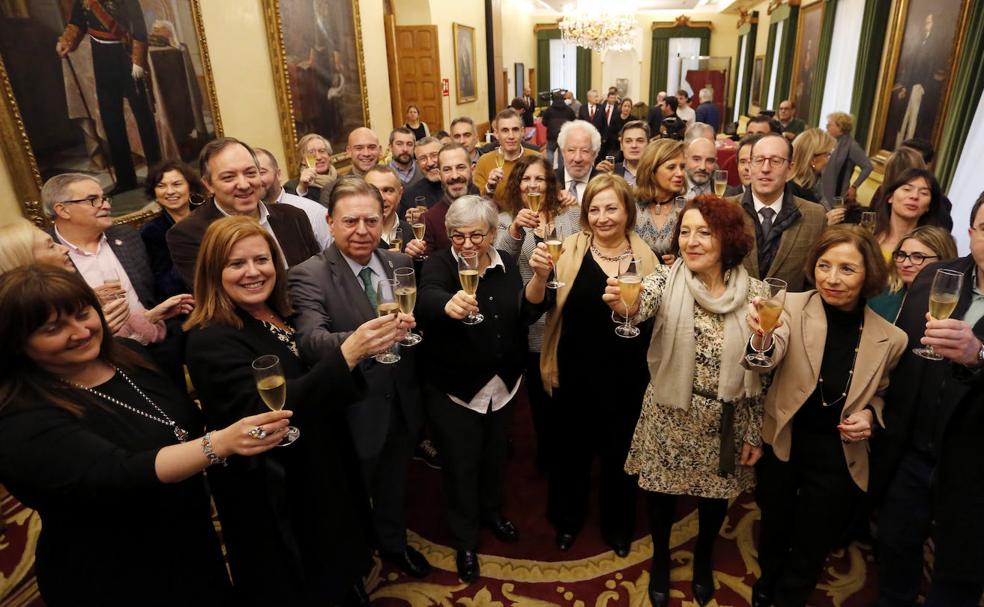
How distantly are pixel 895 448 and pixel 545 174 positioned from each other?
200 cm

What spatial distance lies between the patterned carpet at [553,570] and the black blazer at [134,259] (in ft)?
4.93

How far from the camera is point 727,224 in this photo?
208cm

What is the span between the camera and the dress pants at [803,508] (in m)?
2.14

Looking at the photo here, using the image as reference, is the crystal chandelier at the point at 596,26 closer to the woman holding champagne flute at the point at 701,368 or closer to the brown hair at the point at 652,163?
the brown hair at the point at 652,163

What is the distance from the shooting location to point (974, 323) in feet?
6.53

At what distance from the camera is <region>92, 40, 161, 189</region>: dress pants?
364 cm

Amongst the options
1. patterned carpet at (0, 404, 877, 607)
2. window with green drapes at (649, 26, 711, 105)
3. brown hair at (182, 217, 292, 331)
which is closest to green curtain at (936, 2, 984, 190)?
patterned carpet at (0, 404, 877, 607)

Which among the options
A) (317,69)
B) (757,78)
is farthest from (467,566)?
(757,78)

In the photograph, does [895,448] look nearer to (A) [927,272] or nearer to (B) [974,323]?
(B) [974,323]

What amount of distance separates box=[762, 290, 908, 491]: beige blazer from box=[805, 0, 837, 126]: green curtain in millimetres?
9852

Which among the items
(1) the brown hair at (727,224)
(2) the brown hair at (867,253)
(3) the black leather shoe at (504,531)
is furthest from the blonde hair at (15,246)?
(2) the brown hair at (867,253)

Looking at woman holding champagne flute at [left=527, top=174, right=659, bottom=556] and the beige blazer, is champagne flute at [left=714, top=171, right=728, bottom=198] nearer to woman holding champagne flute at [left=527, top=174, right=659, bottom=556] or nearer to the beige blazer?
woman holding champagne flute at [left=527, top=174, right=659, bottom=556]

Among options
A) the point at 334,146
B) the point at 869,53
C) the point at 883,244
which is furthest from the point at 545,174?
the point at 869,53

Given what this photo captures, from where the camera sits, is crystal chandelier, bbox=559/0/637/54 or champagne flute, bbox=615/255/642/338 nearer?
champagne flute, bbox=615/255/642/338
